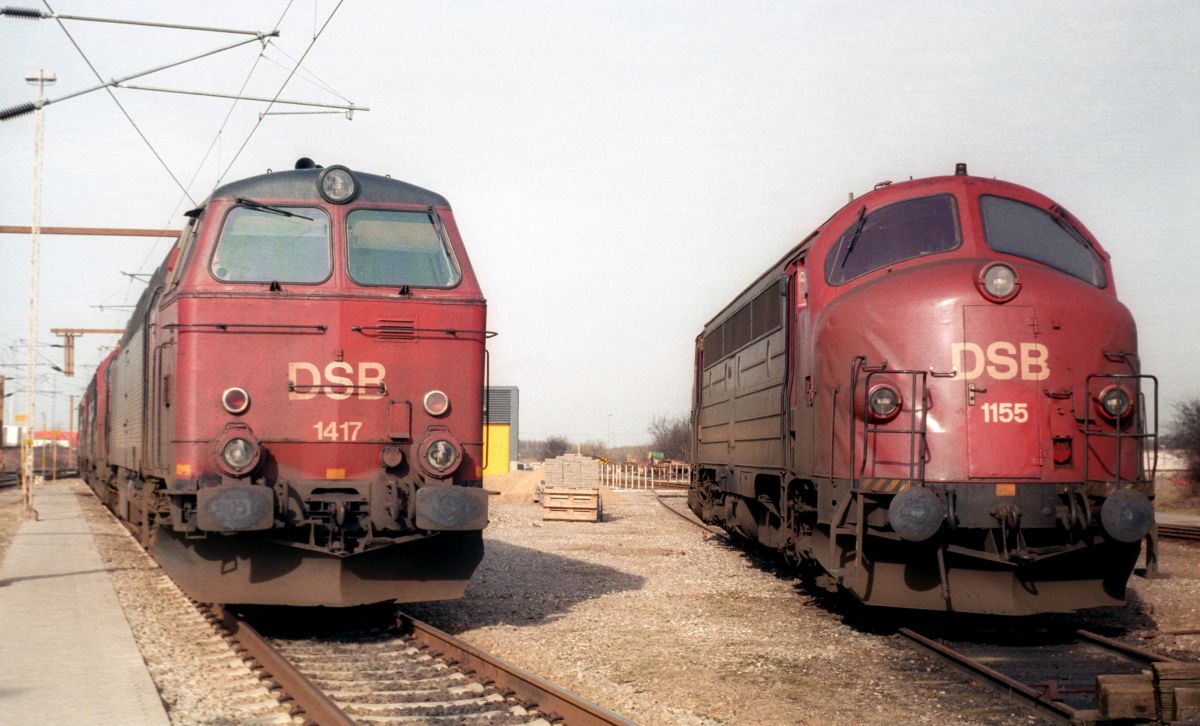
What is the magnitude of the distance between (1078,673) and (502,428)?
40051 mm

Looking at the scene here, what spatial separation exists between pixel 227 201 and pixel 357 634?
3749 mm

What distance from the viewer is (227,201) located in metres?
8.93

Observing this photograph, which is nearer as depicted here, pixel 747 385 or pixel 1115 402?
pixel 1115 402

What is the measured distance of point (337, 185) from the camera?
29.8ft

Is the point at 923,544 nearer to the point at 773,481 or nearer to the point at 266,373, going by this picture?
the point at 773,481

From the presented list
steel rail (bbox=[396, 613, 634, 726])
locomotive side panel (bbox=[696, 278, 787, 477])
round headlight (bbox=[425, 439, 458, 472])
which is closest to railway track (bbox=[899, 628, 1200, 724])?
steel rail (bbox=[396, 613, 634, 726])

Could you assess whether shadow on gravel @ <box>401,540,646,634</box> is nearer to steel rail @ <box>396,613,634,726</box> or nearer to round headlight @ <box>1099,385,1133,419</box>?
steel rail @ <box>396,613,634,726</box>

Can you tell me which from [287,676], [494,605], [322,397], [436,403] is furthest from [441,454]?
[494,605]

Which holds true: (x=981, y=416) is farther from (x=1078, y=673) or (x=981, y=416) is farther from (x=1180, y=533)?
(x=1180, y=533)

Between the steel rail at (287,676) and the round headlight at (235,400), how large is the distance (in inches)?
67.9

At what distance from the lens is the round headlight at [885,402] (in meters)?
8.30

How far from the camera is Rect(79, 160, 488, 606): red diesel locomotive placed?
27.0ft

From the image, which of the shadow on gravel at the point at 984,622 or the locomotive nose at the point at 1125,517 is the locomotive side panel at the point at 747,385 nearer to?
the shadow on gravel at the point at 984,622

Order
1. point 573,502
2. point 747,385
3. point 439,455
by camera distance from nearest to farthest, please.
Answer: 1. point 439,455
2. point 747,385
3. point 573,502
